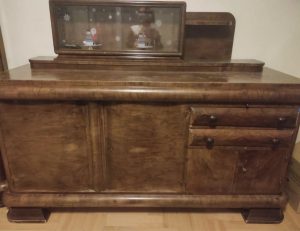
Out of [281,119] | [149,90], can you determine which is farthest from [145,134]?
Result: [281,119]

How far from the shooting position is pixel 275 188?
1.14 meters

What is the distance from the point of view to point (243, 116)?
1.02 meters

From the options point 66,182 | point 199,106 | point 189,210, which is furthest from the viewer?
point 189,210

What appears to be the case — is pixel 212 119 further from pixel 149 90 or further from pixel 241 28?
pixel 241 28

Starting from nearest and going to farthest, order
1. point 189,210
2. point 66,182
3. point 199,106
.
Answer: point 199,106
point 66,182
point 189,210

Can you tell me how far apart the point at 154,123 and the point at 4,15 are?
1.04 metres

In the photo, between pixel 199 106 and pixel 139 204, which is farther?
pixel 139 204

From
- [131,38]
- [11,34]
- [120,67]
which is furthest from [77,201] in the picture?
[11,34]

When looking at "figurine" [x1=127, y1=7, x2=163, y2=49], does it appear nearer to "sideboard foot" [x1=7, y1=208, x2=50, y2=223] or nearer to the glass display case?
the glass display case

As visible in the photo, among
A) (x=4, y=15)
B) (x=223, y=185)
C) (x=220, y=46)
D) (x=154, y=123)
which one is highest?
(x=4, y=15)

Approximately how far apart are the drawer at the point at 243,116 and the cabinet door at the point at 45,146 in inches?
19.4

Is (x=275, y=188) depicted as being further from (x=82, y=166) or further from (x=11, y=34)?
(x=11, y=34)

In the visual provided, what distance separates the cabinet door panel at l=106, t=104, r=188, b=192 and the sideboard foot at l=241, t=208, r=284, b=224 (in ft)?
1.32

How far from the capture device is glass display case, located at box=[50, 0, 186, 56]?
1.22 meters
